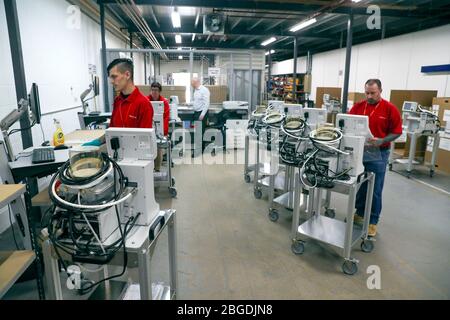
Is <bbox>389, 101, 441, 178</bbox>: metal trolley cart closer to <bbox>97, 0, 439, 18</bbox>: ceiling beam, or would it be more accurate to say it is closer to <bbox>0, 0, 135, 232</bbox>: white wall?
<bbox>97, 0, 439, 18</bbox>: ceiling beam

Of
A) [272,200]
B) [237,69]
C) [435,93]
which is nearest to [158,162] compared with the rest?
[272,200]

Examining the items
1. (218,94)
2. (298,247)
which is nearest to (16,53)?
(298,247)

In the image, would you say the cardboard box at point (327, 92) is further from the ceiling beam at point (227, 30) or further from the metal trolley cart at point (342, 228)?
the metal trolley cart at point (342, 228)

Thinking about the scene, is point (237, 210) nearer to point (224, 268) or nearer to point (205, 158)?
point (224, 268)

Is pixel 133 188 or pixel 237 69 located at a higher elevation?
pixel 237 69

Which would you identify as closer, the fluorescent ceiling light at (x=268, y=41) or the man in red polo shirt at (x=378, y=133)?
the man in red polo shirt at (x=378, y=133)

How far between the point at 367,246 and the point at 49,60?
168 inches

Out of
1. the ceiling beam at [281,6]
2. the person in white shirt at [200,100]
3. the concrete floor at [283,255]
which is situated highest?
the ceiling beam at [281,6]

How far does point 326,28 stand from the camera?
8.73 meters

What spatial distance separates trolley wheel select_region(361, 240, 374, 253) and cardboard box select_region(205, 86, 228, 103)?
539 cm

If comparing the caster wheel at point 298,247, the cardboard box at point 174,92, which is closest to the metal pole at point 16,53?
the caster wheel at point 298,247

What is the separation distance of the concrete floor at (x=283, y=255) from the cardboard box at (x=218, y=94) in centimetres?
384

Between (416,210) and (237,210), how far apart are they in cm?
219

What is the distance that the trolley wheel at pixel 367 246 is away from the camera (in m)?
2.85
